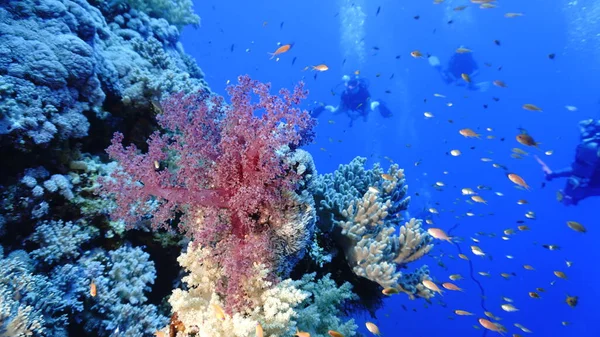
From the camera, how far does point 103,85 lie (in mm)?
4219

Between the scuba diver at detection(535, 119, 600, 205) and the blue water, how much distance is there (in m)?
24.0

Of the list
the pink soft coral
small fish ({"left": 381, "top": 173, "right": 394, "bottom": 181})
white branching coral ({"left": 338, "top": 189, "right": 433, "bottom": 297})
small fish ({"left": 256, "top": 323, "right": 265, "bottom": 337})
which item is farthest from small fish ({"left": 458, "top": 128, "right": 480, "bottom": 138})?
small fish ({"left": 256, "top": 323, "right": 265, "bottom": 337})

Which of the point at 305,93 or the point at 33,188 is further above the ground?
the point at 305,93

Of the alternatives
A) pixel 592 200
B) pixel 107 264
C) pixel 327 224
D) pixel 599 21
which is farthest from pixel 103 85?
pixel 592 200

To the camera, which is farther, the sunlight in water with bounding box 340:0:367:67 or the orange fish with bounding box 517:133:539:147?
the sunlight in water with bounding box 340:0:367:67

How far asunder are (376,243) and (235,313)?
197 centimetres

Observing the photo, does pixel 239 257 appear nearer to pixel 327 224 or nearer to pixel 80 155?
pixel 327 224

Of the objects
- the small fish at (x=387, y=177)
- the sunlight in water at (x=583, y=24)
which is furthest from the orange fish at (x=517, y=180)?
the sunlight in water at (x=583, y=24)

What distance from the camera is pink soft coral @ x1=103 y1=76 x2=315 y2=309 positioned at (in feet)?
9.33

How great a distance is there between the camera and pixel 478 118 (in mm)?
70562

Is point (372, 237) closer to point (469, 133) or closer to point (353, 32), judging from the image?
point (469, 133)

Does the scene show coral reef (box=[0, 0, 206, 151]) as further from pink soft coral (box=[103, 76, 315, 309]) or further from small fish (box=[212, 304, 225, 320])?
small fish (box=[212, 304, 225, 320])

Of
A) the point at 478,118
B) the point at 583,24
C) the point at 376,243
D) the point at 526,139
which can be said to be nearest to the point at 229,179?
the point at 376,243

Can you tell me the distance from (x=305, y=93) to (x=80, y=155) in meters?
2.61
